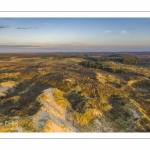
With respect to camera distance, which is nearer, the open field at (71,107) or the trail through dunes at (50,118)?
the trail through dunes at (50,118)

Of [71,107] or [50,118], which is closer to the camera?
[50,118]

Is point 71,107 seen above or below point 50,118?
below

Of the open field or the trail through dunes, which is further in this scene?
the open field

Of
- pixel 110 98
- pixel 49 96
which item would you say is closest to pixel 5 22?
pixel 49 96

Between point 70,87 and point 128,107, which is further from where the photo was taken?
point 70,87
